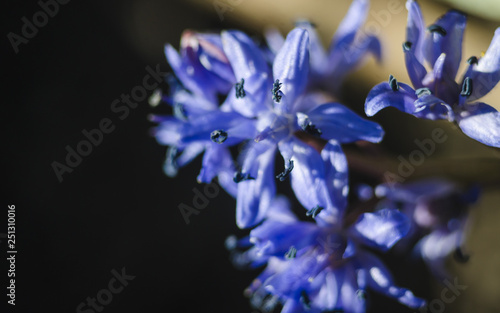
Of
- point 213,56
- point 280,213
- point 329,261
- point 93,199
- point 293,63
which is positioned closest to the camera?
point 293,63

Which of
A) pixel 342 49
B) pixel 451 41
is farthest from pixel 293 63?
pixel 342 49

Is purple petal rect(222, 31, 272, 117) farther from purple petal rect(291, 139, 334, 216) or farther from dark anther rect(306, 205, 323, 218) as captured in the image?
dark anther rect(306, 205, 323, 218)

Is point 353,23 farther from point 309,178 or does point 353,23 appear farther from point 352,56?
point 309,178

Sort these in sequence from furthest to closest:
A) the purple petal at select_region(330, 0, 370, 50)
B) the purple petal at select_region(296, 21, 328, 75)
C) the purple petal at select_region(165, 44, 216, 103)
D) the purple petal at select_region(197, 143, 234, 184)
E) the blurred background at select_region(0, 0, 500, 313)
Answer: the blurred background at select_region(0, 0, 500, 313) → the purple petal at select_region(296, 21, 328, 75) → the purple petal at select_region(330, 0, 370, 50) → the purple petal at select_region(165, 44, 216, 103) → the purple petal at select_region(197, 143, 234, 184)

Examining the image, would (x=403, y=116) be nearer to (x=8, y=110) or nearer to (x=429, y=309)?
(x=429, y=309)

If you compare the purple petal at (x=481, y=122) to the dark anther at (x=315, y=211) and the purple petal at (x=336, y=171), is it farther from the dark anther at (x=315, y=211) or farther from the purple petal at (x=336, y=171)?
the dark anther at (x=315, y=211)

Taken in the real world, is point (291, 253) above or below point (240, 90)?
below

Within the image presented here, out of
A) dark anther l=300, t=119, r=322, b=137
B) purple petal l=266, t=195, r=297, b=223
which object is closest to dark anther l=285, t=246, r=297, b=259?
purple petal l=266, t=195, r=297, b=223

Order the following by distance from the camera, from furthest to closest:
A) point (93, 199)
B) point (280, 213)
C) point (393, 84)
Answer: point (93, 199)
point (280, 213)
point (393, 84)

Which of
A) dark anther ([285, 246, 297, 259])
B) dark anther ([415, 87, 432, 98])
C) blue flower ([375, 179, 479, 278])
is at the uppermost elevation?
dark anther ([415, 87, 432, 98])

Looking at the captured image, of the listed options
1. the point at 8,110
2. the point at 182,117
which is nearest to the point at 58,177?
the point at 8,110
